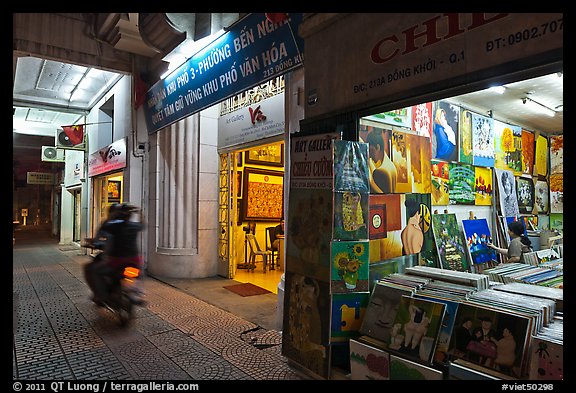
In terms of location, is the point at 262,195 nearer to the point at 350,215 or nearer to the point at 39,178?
the point at 350,215

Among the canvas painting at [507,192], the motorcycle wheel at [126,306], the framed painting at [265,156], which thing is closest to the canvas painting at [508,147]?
the canvas painting at [507,192]

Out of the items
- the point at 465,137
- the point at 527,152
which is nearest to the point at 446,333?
the point at 465,137

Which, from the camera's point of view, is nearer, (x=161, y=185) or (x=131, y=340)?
(x=131, y=340)

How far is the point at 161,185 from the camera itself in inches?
347

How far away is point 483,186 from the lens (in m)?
5.17

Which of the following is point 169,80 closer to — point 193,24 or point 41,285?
point 193,24

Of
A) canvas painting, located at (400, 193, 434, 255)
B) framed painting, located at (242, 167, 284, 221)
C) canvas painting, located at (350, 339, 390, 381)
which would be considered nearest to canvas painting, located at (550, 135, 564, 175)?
canvas painting, located at (400, 193, 434, 255)

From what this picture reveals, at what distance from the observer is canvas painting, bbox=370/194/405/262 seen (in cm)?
374

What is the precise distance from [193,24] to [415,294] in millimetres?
5662

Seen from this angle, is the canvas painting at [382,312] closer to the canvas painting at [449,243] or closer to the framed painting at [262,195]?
the canvas painting at [449,243]

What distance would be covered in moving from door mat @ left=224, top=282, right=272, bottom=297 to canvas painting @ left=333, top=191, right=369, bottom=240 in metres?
3.91

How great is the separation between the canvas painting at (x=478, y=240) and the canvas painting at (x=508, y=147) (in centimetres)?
106

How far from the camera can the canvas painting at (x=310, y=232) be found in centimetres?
327

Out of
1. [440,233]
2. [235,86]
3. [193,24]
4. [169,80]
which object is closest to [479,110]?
[440,233]
